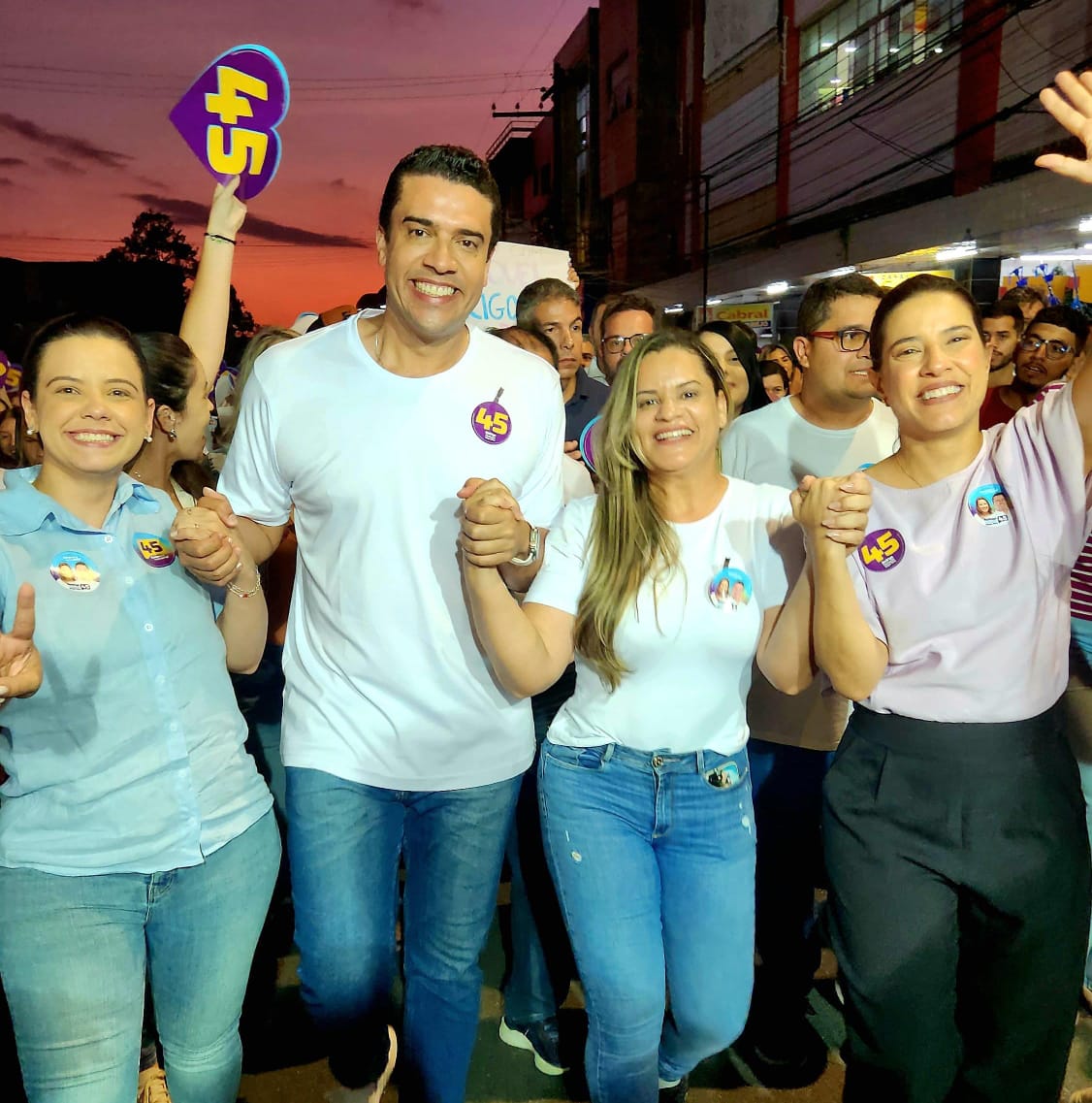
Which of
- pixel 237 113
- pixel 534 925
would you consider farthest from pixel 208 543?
pixel 237 113

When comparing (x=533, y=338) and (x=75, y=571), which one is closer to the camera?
(x=75, y=571)

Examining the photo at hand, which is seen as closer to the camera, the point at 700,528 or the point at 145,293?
the point at 700,528

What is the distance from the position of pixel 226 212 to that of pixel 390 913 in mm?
2935

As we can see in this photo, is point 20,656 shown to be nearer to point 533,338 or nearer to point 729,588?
point 729,588

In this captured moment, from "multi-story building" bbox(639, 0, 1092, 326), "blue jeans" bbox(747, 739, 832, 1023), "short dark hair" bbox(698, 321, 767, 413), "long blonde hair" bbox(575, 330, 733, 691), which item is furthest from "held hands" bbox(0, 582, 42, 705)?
"multi-story building" bbox(639, 0, 1092, 326)

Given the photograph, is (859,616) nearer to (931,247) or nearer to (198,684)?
(198,684)

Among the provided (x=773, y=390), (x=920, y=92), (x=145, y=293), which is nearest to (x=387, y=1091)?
(x=773, y=390)

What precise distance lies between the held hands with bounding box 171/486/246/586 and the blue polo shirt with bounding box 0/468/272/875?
12cm

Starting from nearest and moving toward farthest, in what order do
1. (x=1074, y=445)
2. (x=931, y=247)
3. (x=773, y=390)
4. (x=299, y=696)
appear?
(x=1074, y=445)
(x=299, y=696)
(x=773, y=390)
(x=931, y=247)

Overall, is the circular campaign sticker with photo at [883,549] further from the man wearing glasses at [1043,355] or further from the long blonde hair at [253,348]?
the man wearing glasses at [1043,355]

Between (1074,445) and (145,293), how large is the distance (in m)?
28.7

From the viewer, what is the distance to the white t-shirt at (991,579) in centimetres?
227

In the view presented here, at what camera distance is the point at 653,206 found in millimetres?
33438

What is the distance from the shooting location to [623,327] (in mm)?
4500
